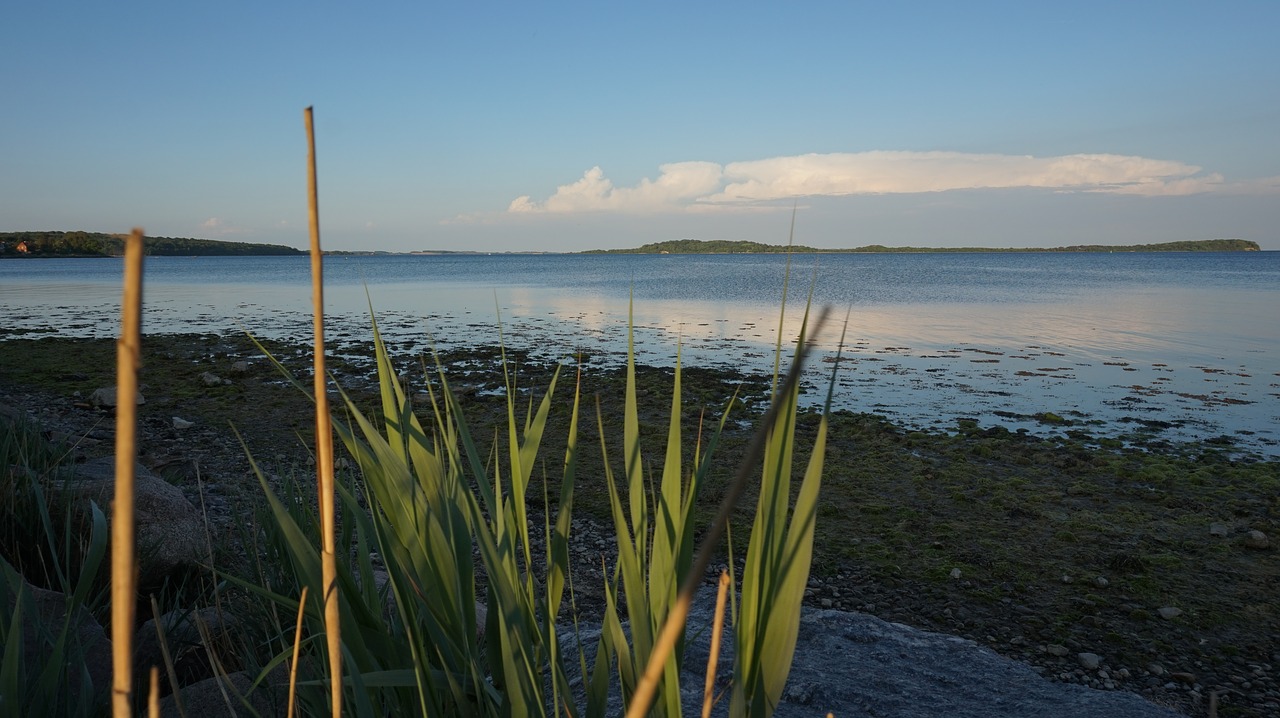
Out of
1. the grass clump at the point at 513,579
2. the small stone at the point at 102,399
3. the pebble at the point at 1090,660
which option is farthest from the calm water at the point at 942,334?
the pebble at the point at 1090,660

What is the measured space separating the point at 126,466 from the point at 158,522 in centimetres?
383

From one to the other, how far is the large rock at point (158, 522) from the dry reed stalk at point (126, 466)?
294 cm

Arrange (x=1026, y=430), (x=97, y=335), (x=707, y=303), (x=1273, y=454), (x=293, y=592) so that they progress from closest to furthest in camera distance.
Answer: (x=293, y=592), (x=1273, y=454), (x=1026, y=430), (x=97, y=335), (x=707, y=303)

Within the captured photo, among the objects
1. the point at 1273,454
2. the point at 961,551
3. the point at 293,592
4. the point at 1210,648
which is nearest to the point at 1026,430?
the point at 1273,454

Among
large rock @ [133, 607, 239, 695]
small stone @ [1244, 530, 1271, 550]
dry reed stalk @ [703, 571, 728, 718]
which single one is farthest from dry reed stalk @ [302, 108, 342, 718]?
small stone @ [1244, 530, 1271, 550]

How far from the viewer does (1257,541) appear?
19.1 ft

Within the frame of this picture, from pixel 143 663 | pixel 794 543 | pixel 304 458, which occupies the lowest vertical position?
pixel 304 458

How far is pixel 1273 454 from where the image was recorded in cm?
828

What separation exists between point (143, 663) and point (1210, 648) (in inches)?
204

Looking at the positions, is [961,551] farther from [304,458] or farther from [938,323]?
[938,323]

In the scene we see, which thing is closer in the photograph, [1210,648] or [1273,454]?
[1210,648]

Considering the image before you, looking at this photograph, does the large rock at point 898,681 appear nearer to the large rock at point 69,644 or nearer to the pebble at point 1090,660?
the pebble at point 1090,660

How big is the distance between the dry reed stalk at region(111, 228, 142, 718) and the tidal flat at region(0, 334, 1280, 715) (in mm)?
1109

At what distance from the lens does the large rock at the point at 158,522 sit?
3.21 m
